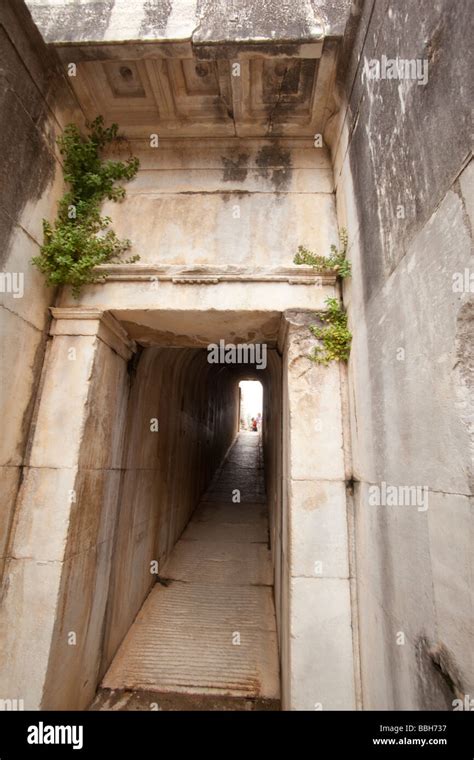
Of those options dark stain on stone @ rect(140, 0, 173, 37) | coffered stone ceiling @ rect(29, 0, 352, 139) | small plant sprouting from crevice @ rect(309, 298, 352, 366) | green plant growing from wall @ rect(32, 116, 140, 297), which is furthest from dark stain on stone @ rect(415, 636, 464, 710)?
dark stain on stone @ rect(140, 0, 173, 37)

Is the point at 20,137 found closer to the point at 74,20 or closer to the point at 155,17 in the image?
the point at 74,20

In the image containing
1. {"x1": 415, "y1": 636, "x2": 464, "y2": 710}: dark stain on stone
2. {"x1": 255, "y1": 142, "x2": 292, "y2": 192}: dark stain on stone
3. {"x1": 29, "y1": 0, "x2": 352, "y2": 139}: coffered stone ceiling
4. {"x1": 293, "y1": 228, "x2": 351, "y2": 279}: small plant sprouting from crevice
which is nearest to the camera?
{"x1": 415, "y1": 636, "x2": 464, "y2": 710}: dark stain on stone

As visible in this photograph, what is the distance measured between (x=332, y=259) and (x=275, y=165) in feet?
4.80

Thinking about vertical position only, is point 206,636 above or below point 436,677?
below

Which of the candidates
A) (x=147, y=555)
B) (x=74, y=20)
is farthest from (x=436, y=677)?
(x=74, y=20)

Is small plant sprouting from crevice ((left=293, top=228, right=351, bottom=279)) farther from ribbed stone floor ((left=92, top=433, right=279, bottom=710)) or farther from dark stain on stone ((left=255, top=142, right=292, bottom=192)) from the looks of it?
ribbed stone floor ((left=92, top=433, right=279, bottom=710))

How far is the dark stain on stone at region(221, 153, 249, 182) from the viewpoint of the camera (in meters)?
3.87

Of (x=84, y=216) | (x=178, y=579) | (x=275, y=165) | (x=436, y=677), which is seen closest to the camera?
(x=436, y=677)

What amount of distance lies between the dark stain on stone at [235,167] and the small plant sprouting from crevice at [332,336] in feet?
6.17

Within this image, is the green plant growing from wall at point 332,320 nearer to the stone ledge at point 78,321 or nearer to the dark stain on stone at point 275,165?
the dark stain on stone at point 275,165

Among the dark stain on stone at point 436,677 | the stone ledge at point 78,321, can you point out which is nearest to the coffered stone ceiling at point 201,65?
the stone ledge at point 78,321

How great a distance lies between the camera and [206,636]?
13.9 feet

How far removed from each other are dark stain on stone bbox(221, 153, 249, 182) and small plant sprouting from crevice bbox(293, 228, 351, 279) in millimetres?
1216
